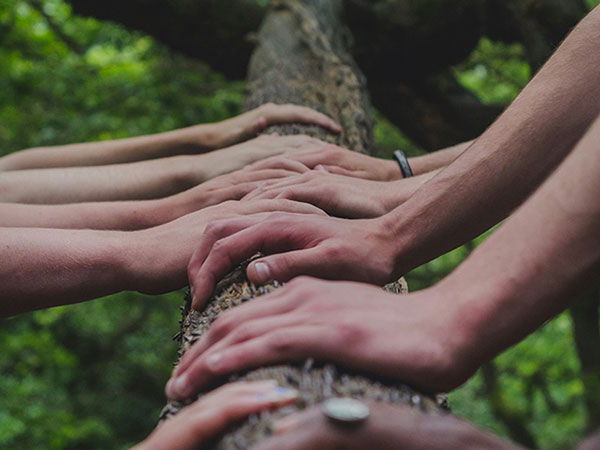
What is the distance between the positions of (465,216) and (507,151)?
0.66 ft

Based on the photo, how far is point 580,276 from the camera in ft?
3.55

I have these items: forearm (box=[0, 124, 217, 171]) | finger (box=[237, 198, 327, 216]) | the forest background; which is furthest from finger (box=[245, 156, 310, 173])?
the forest background

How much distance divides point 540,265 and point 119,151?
107 inches

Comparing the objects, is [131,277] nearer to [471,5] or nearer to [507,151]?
[507,151]

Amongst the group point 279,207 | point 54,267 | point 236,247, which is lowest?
point 236,247

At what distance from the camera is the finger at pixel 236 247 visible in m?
1.63

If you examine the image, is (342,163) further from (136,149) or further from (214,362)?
(214,362)

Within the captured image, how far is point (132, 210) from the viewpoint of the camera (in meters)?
2.40

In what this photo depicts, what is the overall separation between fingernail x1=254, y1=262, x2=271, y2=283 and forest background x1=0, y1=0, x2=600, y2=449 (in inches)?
153

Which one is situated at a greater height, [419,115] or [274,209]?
[419,115]

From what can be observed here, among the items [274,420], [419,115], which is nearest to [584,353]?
[419,115]

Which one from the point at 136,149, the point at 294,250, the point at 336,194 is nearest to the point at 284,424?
the point at 294,250

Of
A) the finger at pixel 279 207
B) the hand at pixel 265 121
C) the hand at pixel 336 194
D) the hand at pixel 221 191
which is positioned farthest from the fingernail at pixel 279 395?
the hand at pixel 265 121

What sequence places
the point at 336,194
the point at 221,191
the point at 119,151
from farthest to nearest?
the point at 119,151
the point at 221,191
the point at 336,194
